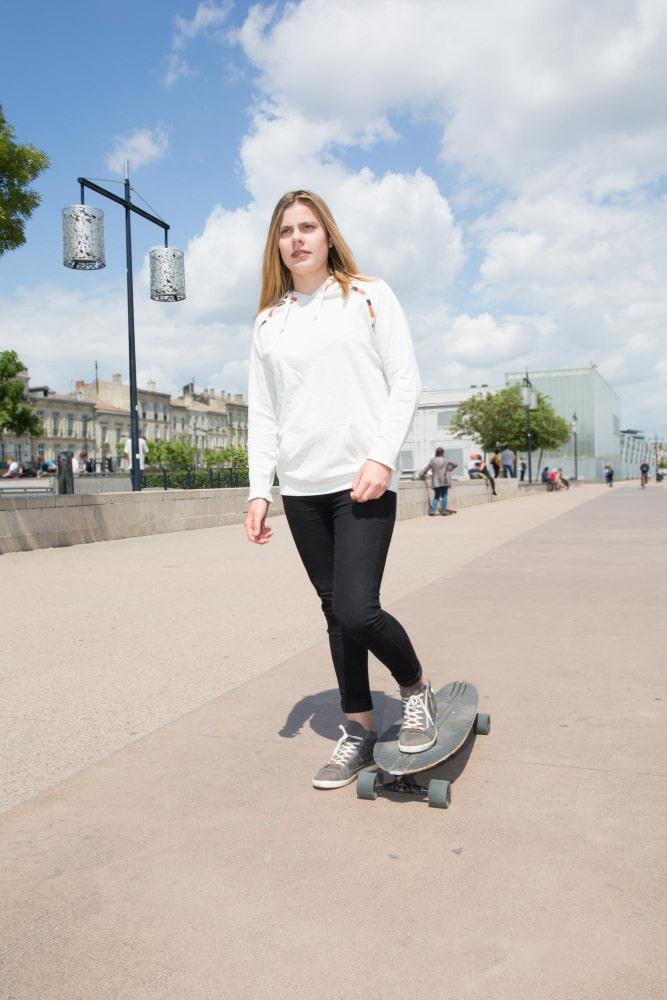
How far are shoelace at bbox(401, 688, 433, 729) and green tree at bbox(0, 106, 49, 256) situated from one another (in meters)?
12.5

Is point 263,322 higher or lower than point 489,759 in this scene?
higher

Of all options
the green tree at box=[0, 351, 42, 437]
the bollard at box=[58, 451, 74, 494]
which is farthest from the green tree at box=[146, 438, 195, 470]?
the bollard at box=[58, 451, 74, 494]

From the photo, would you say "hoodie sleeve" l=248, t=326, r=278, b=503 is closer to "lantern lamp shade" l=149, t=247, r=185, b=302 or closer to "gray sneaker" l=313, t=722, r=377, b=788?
"gray sneaker" l=313, t=722, r=377, b=788

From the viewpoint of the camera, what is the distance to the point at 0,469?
69125mm

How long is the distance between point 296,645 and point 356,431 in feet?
8.87

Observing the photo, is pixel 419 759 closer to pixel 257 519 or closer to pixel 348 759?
pixel 348 759

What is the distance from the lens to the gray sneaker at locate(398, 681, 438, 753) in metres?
2.88

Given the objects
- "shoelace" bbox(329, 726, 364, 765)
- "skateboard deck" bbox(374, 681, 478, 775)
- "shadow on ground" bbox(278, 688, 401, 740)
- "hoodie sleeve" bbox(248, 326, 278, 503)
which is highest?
"hoodie sleeve" bbox(248, 326, 278, 503)

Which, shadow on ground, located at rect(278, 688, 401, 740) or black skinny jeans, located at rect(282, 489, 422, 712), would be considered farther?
shadow on ground, located at rect(278, 688, 401, 740)

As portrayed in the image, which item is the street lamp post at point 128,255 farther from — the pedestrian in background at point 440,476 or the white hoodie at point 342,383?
the white hoodie at point 342,383

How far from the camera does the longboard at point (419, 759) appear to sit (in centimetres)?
270

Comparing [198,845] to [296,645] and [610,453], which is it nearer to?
[296,645]

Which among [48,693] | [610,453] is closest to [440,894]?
[48,693]

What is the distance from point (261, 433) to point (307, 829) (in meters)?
1.37
